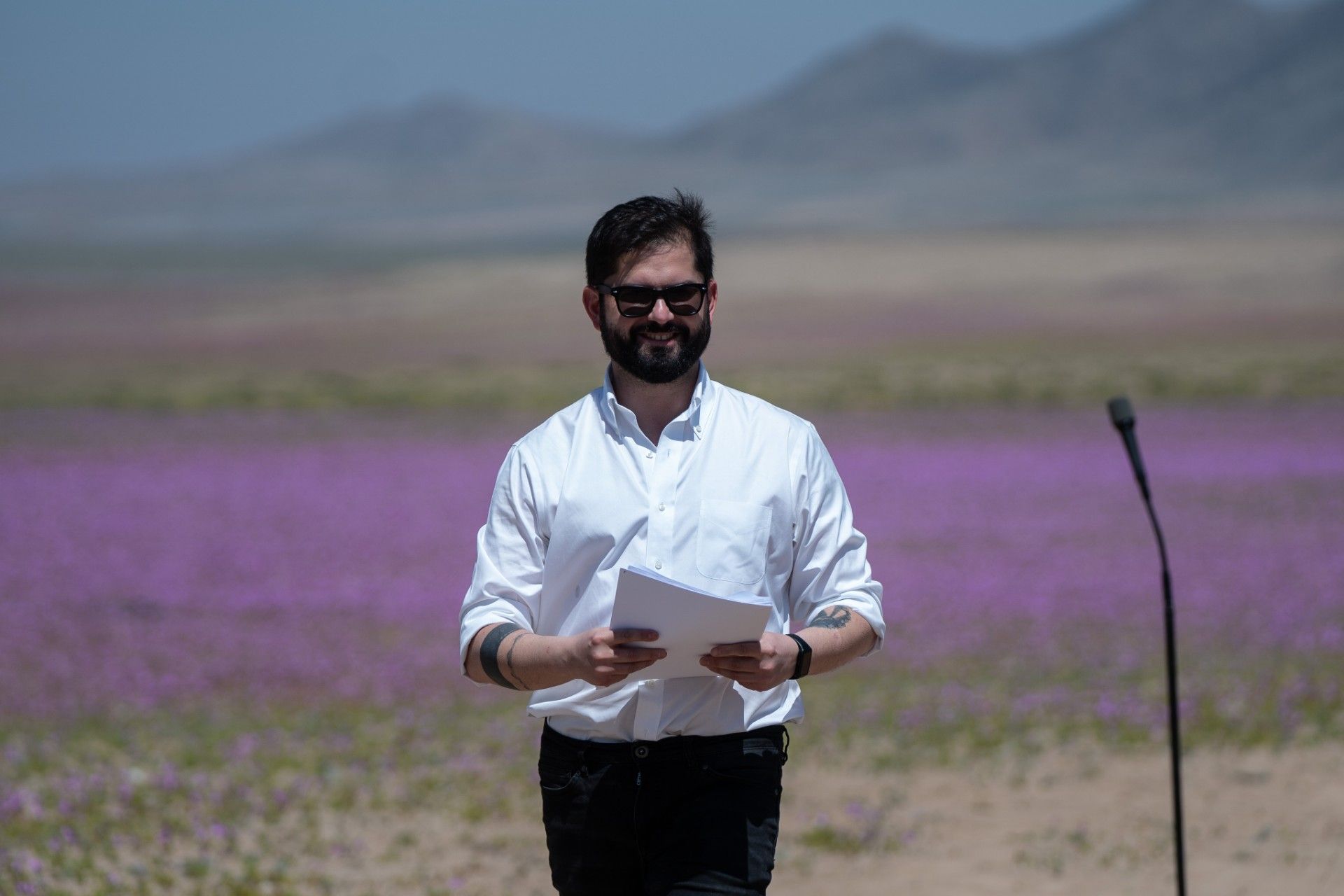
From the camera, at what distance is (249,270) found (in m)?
135

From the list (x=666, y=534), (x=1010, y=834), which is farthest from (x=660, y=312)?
(x=1010, y=834)

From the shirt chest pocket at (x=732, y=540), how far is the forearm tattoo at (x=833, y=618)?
0.17 m

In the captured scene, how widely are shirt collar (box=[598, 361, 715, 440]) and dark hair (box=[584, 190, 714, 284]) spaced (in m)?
0.23

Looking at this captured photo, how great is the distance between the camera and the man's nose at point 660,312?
3447mm

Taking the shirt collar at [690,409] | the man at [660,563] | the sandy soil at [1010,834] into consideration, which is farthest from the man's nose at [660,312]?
the sandy soil at [1010,834]

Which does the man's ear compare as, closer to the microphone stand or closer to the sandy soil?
the microphone stand

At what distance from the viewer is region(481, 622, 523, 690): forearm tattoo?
3.34 m

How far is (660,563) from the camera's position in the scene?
3.35 m

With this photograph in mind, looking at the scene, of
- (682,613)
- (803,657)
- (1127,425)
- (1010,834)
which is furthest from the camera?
(1010,834)

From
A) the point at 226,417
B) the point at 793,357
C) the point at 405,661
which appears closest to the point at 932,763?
the point at 405,661

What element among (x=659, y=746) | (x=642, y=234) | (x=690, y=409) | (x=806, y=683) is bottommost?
(x=806, y=683)

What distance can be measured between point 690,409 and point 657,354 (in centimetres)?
14

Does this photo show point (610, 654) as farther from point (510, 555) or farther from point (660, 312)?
point (660, 312)

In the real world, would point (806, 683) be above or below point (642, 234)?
below
